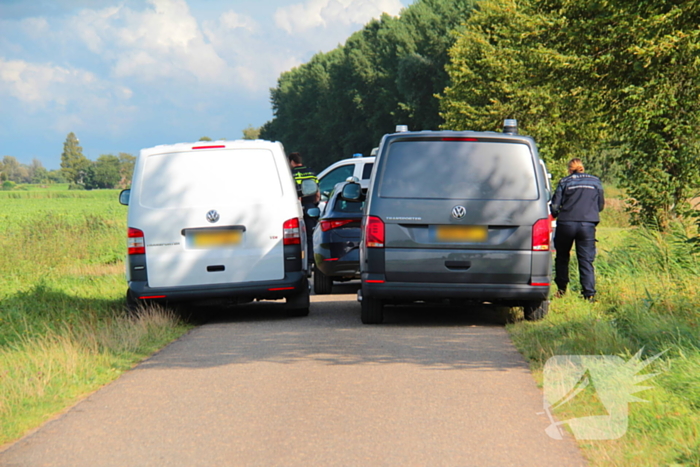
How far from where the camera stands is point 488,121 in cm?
3569

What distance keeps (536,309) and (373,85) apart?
6277cm

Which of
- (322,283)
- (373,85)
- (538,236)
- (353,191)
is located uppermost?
(373,85)

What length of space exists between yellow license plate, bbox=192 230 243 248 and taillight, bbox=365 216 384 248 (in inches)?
57.9

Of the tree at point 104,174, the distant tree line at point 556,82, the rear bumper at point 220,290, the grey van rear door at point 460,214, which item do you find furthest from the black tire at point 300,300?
the tree at point 104,174

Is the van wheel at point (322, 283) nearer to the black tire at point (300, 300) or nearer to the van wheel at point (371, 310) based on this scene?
the black tire at point (300, 300)

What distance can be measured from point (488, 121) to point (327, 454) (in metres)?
32.1

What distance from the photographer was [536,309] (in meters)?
9.28

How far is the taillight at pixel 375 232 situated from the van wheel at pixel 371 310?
723mm

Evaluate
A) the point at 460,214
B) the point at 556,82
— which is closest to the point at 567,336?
the point at 460,214

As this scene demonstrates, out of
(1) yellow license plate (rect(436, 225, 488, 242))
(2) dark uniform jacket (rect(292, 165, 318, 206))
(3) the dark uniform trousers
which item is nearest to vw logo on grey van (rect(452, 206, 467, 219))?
(1) yellow license plate (rect(436, 225, 488, 242))

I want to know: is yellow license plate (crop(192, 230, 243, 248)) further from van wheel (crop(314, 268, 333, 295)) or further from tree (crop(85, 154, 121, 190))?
tree (crop(85, 154, 121, 190))

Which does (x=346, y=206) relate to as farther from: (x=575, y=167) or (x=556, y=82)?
(x=556, y=82)

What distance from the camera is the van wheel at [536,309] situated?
30.3 feet

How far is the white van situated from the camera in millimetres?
9312
